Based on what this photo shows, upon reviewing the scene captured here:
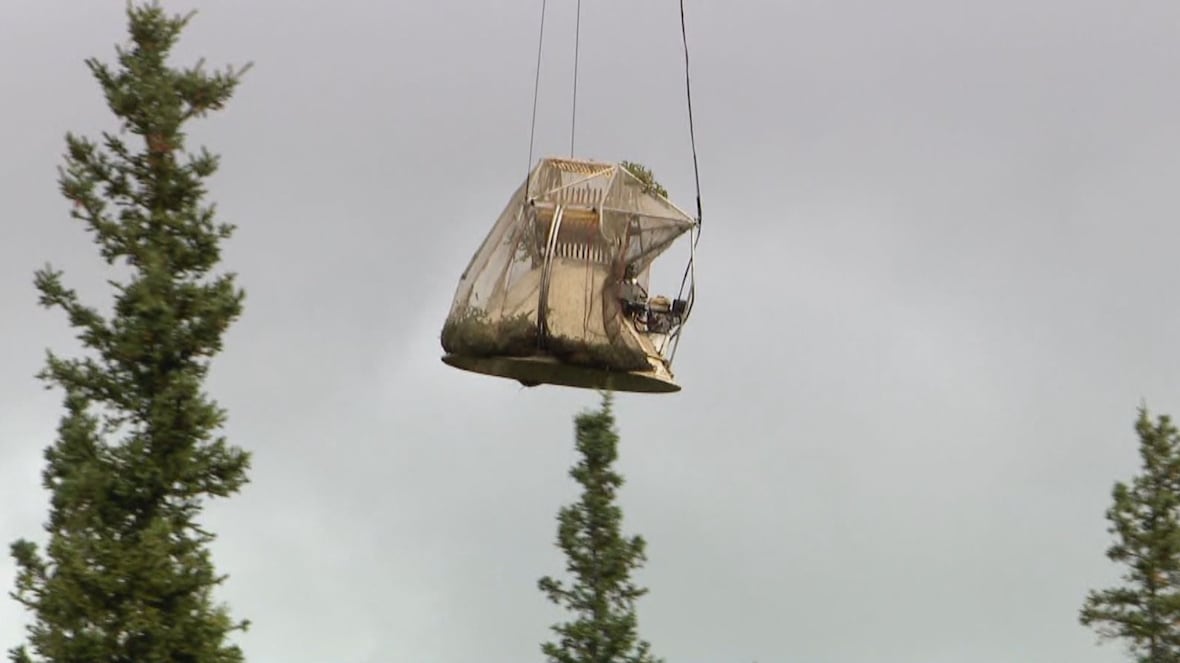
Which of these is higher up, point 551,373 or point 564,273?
point 564,273

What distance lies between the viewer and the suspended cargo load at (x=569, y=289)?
102ft

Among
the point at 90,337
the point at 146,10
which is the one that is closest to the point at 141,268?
the point at 90,337

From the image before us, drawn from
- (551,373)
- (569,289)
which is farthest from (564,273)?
(551,373)

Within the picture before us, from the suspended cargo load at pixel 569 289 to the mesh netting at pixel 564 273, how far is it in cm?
1

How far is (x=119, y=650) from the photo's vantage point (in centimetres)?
3272

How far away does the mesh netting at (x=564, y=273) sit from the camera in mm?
30969

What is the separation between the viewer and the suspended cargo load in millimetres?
31000

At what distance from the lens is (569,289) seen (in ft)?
102

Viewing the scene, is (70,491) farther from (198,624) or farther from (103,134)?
(103,134)

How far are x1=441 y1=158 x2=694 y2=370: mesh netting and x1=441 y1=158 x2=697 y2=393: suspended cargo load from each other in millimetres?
Result: 11

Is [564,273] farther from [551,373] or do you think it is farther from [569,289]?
[551,373]

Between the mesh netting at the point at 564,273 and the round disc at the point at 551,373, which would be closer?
the mesh netting at the point at 564,273

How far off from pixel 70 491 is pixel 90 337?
1.99 metres

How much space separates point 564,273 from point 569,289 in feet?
0.62
